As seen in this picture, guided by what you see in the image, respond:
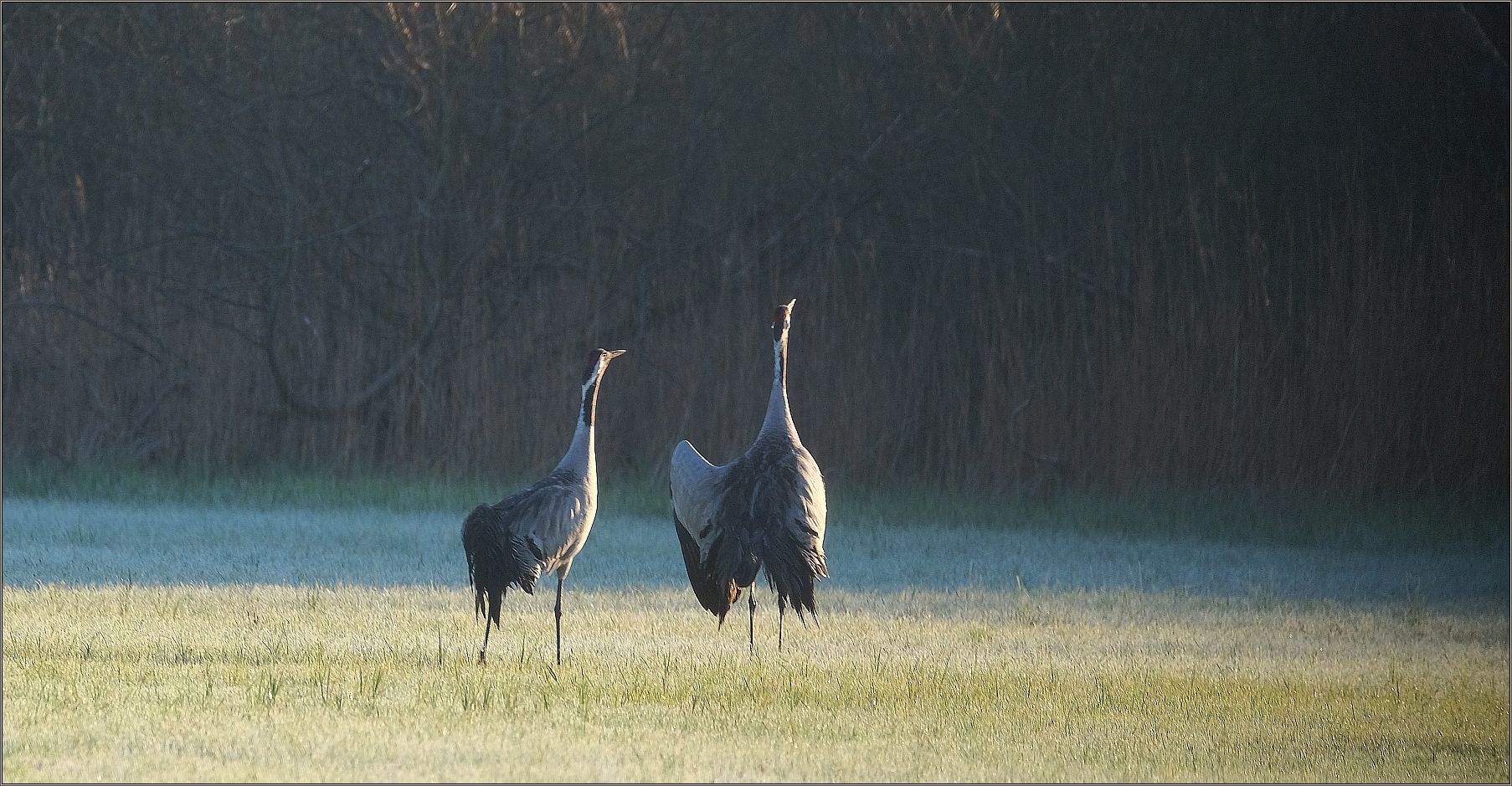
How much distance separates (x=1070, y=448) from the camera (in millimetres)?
12008

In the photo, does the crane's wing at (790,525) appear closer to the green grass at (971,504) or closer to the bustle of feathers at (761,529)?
the bustle of feathers at (761,529)

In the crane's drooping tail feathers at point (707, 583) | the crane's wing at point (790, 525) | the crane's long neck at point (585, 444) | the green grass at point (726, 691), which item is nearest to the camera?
the green grass at point (726, 691)

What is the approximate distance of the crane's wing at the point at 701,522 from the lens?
6.49 meters

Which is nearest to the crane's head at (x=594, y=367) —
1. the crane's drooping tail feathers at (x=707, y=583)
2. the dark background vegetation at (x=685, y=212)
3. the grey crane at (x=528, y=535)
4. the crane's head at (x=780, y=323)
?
the grey crane at (x=528, y=535)

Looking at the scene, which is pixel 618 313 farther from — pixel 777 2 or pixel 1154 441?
pixel 1154 441

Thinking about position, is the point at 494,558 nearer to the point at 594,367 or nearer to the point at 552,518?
the point at 552,518

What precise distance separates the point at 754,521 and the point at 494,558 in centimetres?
97

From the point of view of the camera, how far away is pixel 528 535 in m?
6.03

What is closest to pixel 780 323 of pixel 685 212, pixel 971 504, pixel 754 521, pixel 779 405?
pixel 779 405

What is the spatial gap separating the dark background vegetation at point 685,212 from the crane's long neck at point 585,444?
5.74 m

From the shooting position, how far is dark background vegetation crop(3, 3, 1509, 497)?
40.6 ft

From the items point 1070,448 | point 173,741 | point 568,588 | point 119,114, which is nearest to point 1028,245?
point 1070,448

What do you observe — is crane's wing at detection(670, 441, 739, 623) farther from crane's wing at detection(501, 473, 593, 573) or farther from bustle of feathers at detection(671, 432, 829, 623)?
crane's wing at detection(501, 473, 593, 573)

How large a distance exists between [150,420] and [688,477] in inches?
313
